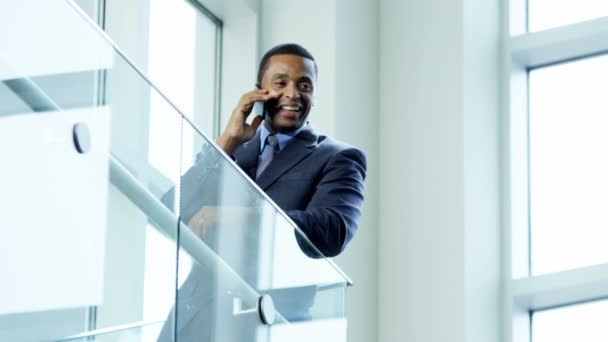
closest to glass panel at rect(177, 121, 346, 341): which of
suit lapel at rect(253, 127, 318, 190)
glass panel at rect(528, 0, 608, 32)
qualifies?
suit lapel at rect(253, 127, 318, 190)

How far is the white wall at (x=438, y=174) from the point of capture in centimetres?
813

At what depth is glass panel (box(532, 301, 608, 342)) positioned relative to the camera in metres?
8.47

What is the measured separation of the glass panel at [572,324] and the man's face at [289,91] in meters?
4.13

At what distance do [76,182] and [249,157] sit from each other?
1635 mm

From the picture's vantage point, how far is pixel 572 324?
8547 millimetres

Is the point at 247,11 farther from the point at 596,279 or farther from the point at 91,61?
the point at 91,61

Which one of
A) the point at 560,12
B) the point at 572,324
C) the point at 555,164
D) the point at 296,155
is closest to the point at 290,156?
the point at 296,155

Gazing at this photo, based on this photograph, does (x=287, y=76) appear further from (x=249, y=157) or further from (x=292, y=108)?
(x=249, y=157)

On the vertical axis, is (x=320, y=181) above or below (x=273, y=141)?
below

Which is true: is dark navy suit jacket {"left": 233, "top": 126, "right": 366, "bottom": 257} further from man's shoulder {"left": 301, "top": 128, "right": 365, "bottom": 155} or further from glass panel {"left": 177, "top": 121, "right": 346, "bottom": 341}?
glass panel {"left": 177, "top": 121, "right": 346, "bottom": 341}

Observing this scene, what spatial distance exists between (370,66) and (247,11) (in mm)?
847

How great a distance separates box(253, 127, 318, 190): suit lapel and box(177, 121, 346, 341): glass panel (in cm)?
48

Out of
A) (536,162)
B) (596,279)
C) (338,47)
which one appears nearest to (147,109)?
(338,47)

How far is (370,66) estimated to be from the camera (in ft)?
27.8
